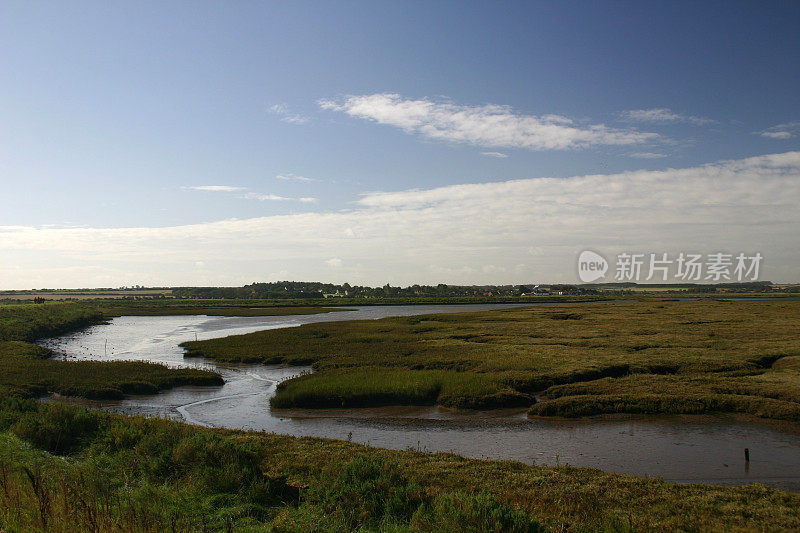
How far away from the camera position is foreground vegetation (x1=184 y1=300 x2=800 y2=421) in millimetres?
25641

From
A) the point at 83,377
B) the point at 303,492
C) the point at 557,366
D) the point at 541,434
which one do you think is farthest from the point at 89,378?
the point at 557,366

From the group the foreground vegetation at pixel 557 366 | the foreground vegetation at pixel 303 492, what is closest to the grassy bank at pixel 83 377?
the foreground vegetation at pixel 557 366

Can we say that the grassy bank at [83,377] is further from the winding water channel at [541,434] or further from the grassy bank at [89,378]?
the winding water channel at [541,434]

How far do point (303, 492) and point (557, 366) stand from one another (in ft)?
83.6

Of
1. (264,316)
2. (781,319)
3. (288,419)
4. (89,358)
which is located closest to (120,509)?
(288,419)

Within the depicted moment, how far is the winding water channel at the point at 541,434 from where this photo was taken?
17.5 m

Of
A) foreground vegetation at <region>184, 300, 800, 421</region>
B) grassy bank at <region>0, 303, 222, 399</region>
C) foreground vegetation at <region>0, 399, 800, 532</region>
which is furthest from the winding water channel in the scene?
foreground vegetation at <region>0, 399, 800, 532</region>

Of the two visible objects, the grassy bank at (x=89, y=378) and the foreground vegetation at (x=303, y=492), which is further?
the grassy bank at (x=89, y=378)

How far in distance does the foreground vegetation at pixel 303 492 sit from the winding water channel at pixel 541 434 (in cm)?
308

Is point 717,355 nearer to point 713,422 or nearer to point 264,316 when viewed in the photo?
point 713,422

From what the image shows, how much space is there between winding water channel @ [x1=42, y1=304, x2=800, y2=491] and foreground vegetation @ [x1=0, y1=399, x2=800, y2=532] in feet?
10.1

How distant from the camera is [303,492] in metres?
12.7

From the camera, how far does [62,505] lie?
30.1 feet

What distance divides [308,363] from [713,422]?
29756 millimetres
